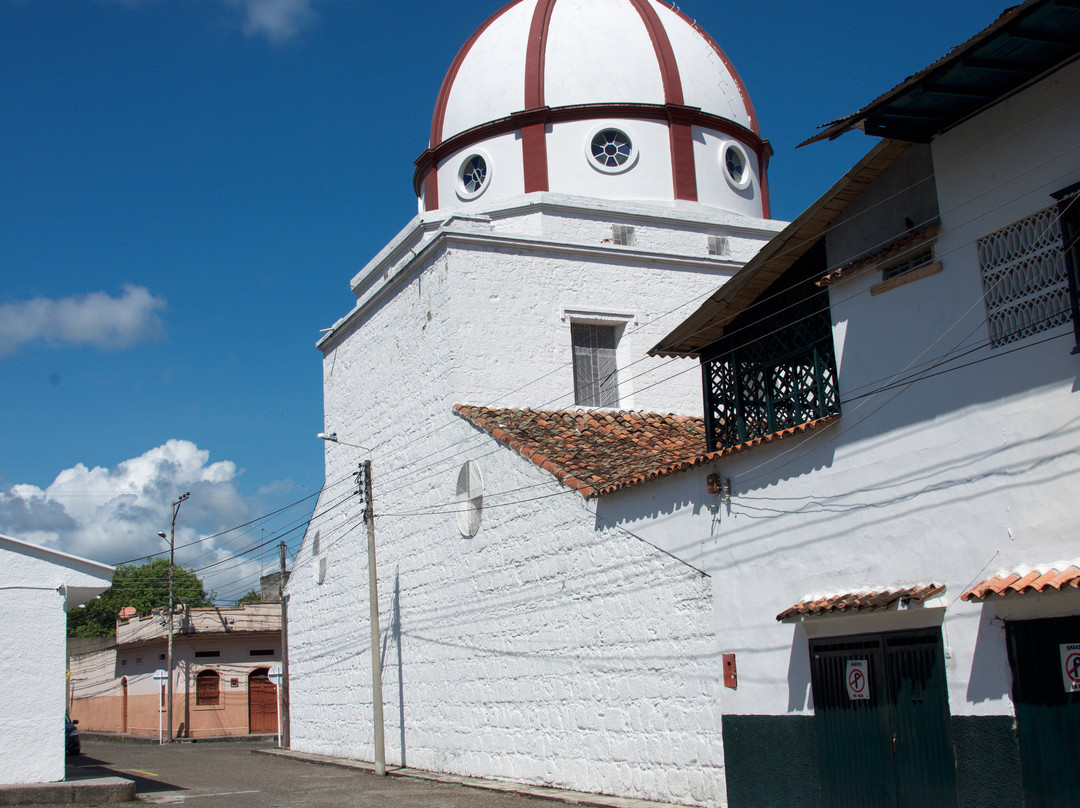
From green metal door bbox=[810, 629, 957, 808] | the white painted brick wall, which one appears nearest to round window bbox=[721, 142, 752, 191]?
the white painted brick wall

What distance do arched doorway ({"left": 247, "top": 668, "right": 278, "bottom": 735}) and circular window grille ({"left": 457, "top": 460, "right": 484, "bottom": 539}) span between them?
18.4 metres

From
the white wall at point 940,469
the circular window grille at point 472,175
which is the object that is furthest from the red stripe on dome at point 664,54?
the white wall at point 940,469

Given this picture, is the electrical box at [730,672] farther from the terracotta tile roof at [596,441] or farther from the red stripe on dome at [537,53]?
the red stripe on dome at [537,53]

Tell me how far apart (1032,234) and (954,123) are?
→ 1169 millimetres

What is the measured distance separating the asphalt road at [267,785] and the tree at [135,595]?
3698cm

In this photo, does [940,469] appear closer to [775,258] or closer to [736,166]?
[775,258]

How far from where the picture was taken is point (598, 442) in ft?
48.4

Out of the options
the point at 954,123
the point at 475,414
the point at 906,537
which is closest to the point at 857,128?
the point at 954,123

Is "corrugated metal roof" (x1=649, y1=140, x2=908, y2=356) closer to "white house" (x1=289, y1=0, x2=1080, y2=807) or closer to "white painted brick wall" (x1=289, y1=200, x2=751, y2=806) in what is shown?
"white house" (x1=289, y1=0, x2=1080, y2=807)

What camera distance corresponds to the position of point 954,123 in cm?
855

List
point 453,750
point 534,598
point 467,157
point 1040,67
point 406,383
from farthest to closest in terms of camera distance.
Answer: point 467,157 → point 406,383 → point 453,750 → point 534,598 → point 1040,67

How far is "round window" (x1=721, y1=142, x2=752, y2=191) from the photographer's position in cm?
1927

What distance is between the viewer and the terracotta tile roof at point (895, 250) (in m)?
8.63

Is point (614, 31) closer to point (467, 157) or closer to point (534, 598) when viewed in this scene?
point (467, 157)
